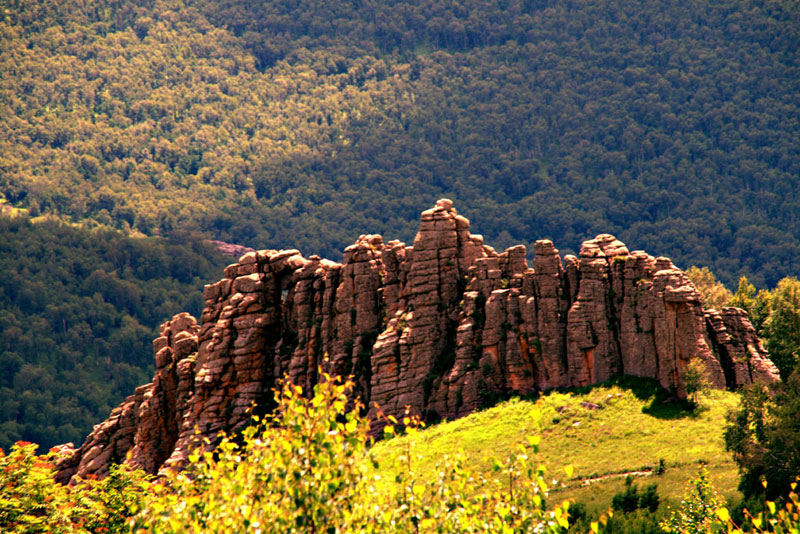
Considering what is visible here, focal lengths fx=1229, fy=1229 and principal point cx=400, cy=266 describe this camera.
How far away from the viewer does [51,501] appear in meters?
62.8

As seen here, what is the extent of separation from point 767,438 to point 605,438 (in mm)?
13501

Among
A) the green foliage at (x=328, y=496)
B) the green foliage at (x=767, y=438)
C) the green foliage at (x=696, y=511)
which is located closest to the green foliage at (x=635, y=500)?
the green foliage at (x=767, y=438)

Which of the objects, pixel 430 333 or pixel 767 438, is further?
pixel 430 333

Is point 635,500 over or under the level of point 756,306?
under

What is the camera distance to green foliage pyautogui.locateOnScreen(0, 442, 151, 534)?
189 ft

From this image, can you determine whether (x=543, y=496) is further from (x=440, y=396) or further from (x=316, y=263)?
(x=316, y=263)

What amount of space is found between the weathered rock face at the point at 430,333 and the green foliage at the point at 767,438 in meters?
9.70

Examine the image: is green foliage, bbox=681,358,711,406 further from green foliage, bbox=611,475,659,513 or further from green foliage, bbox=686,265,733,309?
green foliage, bbox=686,265,733,309

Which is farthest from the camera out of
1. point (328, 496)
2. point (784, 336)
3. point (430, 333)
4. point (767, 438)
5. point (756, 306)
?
point (756, 306)

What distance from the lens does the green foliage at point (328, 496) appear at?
38.2 m

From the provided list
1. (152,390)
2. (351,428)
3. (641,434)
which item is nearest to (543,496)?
(351,428)

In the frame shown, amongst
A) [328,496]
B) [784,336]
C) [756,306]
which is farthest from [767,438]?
[756,306]

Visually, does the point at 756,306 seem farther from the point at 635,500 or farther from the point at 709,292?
the point at 635,500

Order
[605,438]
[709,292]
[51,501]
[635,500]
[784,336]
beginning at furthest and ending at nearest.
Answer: [709,292], [784,336], [605,438], [635,500], [51,501]
